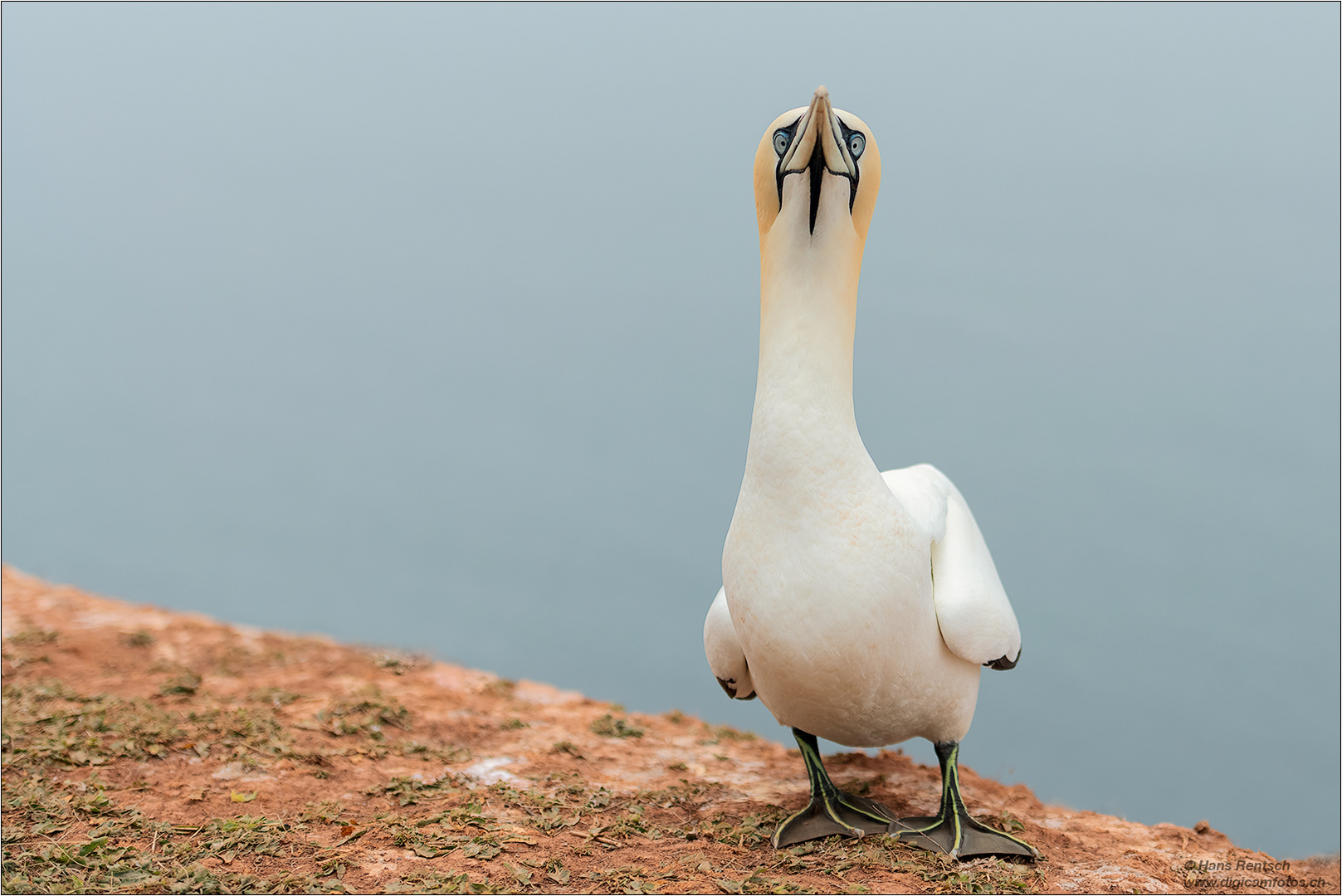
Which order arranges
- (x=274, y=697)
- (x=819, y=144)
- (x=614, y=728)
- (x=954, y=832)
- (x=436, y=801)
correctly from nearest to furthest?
(x=819, y=144) < (x=954, y=832) < (x=436, y=801) < (x=614, y=728) < (x=274, y=697)

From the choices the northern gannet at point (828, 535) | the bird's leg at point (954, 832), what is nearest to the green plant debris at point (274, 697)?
the northern gannet at point (828, 535)

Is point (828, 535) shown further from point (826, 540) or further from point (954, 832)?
point (954, 832)

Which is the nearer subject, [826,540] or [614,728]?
[826,540]

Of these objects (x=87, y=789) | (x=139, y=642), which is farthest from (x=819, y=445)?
(x=139, y=642)

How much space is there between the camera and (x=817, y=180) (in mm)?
3369

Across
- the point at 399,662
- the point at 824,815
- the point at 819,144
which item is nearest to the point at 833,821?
the point at 824,815

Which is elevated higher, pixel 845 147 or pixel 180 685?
pixel 845 147

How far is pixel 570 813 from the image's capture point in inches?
164

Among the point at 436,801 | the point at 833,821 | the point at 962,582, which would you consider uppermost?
the point at 962,582

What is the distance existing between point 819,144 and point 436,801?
9.67ft

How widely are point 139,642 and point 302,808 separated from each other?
297 centimetres

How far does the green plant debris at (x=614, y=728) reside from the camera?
548cm

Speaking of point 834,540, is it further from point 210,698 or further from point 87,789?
point 210,698

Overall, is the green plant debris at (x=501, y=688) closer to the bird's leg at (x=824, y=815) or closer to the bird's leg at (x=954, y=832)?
the bird's leg at (x=824, y=815)
